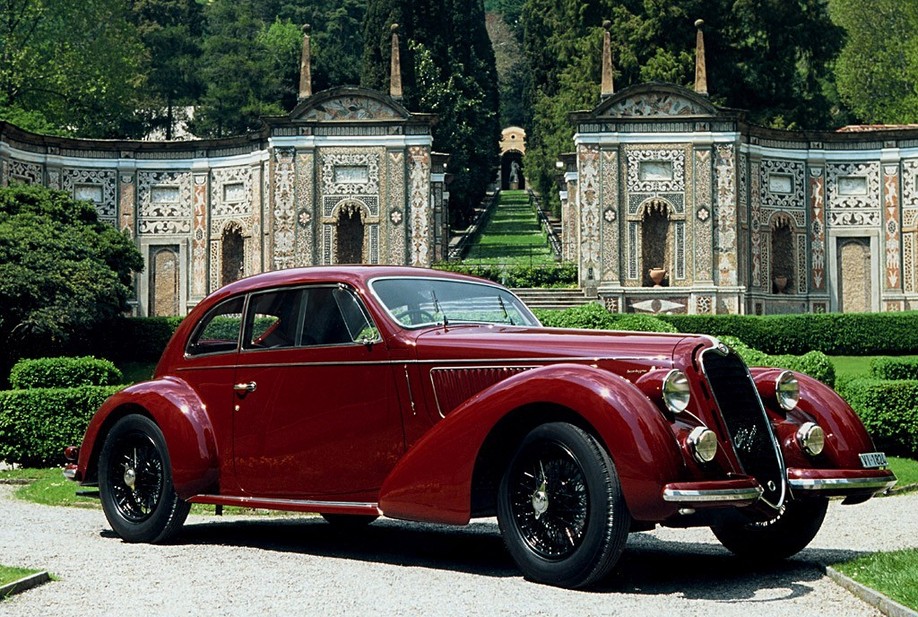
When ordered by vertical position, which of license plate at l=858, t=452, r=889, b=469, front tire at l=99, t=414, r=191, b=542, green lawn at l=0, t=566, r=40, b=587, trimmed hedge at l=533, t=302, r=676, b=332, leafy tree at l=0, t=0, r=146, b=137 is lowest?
green lawn at l=0, t=566, r=40, b=587

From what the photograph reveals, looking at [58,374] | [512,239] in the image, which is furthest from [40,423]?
[512,239]

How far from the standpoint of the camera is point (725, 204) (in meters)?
38.2

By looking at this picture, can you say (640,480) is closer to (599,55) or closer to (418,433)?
(418,433)

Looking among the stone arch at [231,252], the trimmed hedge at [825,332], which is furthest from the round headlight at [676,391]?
the stone arch at [231,252]

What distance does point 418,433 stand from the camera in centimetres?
762

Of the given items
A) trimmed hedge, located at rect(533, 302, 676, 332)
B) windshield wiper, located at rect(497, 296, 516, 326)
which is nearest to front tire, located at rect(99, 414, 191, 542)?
windshield wiper, located at rect(497, 296, 516, 326)

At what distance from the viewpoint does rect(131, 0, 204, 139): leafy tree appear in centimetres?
7206

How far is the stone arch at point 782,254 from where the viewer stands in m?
40.2

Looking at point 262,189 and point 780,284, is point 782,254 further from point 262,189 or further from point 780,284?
point 262,189

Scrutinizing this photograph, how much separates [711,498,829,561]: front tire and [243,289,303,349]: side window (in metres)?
3.20

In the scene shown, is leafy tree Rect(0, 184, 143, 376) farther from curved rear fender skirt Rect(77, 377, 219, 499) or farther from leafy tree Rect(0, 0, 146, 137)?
curved rear fender skirt Rect(77, 377, 219, 499)

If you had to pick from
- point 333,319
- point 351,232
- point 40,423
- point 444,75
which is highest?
point 444,75

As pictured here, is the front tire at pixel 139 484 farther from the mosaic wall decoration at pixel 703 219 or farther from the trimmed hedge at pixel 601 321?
the mosaic wall decoration at pixel 703 219

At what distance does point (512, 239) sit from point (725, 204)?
20.6m
